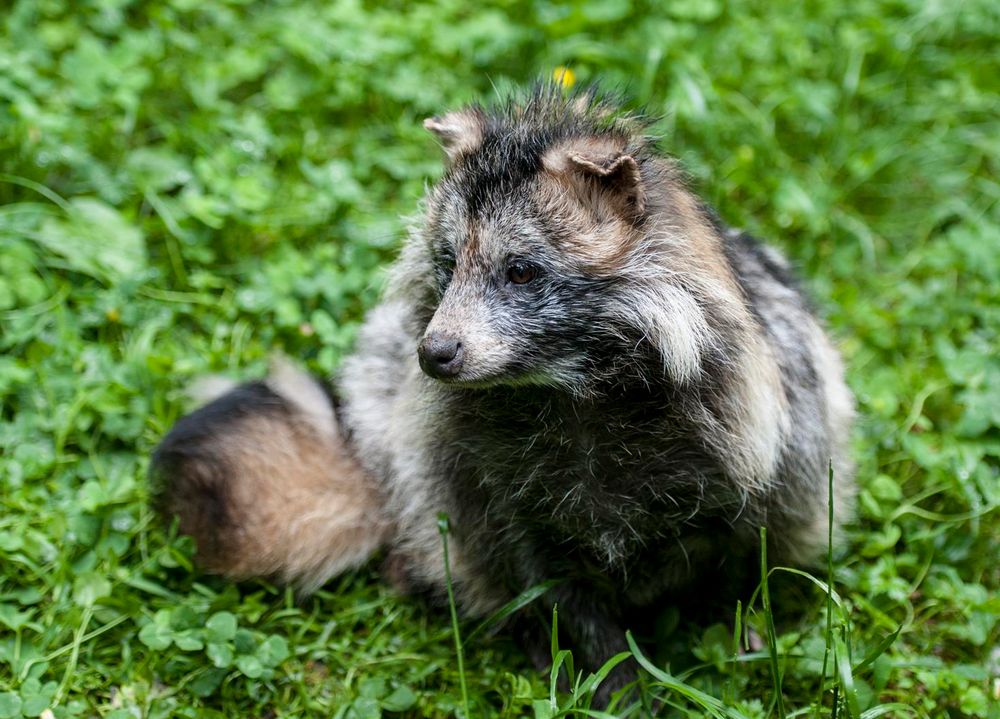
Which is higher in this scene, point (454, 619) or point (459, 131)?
point (459, 131)

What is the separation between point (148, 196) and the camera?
174 inches

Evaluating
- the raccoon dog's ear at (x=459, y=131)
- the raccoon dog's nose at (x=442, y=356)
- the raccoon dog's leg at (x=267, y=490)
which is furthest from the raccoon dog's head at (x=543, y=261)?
the raccoon dog's leg at (x=267, y=490)

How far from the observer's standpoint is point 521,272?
2.79 m

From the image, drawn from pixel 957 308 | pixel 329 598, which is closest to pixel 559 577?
pixel 329 598

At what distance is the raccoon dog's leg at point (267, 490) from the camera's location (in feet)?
11.3

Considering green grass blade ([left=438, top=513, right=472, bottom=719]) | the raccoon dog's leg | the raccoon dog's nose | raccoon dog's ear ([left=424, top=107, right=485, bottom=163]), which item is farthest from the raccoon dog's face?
the raccoon dog's leg

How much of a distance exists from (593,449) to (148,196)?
2459mm

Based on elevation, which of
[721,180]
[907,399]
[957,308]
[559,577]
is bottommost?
[559,577]

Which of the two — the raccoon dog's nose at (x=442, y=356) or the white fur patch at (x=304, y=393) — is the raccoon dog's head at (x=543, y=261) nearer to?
the raccoon dog's nose at (x=442, y=356)

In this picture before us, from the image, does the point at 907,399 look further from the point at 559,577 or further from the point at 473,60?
the point at 473,60

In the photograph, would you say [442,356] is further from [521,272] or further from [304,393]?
[304,393]

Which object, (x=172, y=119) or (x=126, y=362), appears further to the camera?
(x=172, y=119)

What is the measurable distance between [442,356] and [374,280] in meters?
1.59

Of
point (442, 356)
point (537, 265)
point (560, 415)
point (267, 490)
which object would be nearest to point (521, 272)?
point (537, 265)
